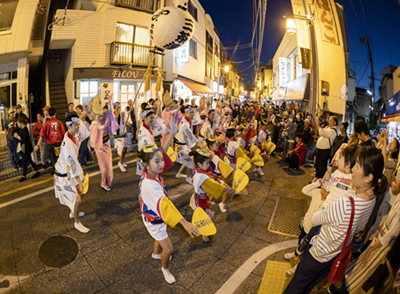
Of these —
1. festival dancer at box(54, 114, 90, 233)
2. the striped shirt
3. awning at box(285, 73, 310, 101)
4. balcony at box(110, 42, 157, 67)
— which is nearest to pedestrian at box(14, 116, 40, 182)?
festival dancer at box(54, 114, 90, 233)

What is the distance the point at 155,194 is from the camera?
270 cm

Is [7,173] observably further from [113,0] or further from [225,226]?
[113,0]

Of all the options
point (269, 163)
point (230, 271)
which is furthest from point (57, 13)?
point (230, 271)

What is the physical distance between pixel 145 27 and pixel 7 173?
11988 mm

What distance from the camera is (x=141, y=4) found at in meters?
14.5

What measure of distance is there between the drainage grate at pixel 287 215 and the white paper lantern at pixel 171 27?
5233 millimetres

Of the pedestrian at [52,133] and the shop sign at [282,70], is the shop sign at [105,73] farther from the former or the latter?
the shop sign at [282,70]

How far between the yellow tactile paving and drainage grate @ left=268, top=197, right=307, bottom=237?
0.97 metres

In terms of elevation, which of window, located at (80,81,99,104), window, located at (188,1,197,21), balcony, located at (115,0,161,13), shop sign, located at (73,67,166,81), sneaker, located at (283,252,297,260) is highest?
window, located at (188,1,197,21)

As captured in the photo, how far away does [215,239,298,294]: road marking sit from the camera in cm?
300

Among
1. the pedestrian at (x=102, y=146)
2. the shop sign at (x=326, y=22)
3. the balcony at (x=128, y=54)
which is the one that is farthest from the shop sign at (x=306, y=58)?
the pedestrian at (x=102, y=146)

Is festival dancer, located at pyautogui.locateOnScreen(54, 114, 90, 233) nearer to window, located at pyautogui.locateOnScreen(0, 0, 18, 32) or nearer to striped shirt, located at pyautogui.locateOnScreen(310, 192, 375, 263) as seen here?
striped shirt, located at pyautogui.locateOnScreen(310, 192, 375, 263)

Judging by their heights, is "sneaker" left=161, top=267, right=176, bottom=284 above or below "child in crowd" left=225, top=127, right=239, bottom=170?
below

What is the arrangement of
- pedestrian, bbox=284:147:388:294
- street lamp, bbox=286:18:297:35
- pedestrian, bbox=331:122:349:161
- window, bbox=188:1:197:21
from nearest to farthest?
pedestrian, bbox=284:147:388:294, pedestrian, bbox=331:122:349:161, street lamp, bbox=286:18:297:35, window, bbox=188:1:197:21
